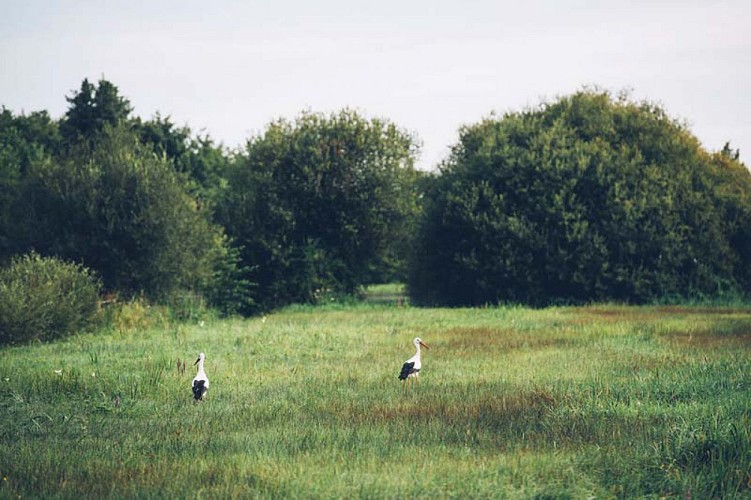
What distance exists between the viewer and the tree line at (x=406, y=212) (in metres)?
35.1

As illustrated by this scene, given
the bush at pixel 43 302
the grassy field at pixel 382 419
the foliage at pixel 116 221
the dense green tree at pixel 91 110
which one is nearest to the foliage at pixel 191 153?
the dense green tree at pixel 91 110

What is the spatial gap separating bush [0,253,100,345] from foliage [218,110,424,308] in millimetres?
16975

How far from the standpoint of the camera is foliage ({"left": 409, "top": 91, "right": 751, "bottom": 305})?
4084cm

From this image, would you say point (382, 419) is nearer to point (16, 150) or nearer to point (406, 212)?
point (406, 212)

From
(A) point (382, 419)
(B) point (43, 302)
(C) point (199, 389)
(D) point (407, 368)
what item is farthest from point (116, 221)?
(A) point (382, 419)

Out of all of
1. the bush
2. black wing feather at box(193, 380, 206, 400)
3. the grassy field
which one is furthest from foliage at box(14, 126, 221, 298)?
black wing feather at box(193, 380, 206, 400)

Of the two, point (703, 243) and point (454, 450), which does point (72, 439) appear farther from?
point (703, 243)

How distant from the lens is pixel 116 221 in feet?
113

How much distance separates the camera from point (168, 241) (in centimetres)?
3500

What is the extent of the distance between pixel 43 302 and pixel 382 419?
1642 centimetres

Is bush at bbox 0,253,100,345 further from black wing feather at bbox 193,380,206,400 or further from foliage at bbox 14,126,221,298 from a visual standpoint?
black wing feather at bbox 193,380,206,400

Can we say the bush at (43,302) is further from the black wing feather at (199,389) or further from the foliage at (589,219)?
the foliage at (589,219)

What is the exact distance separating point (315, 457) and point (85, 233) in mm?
27347

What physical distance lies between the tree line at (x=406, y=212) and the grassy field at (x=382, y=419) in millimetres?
13169
